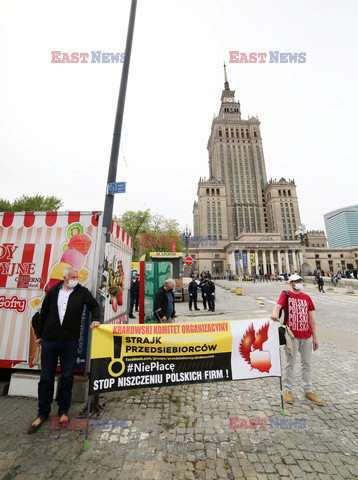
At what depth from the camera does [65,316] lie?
10.3 ft

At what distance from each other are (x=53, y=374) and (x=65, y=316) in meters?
0.87

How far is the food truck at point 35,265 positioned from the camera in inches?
152

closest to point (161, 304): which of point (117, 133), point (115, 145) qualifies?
point (115, 145)

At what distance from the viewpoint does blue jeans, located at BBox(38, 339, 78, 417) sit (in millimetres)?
3021

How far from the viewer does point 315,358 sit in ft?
17.1

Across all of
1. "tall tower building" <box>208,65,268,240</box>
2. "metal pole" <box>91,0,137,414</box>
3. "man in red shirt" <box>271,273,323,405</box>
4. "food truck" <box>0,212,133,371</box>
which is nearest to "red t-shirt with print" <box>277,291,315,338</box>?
"man in red shirt" <box>271,273,323,405</box>

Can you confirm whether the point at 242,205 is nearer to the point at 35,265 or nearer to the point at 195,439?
the point at 35,265

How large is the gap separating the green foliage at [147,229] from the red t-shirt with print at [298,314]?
107 ft

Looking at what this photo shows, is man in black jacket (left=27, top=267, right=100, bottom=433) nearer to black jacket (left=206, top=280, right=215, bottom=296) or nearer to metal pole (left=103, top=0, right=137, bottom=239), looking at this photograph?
metal pole (left=103, top=0, right=137, bottom=239)

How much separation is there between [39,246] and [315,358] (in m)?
6.96

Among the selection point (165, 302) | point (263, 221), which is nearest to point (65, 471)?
point (165, 302)

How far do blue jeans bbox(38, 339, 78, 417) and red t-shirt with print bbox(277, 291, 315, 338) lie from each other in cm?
352

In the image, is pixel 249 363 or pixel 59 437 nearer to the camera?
pixel 59 437

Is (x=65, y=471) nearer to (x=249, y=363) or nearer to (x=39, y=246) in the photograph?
(x=249, y=363)
